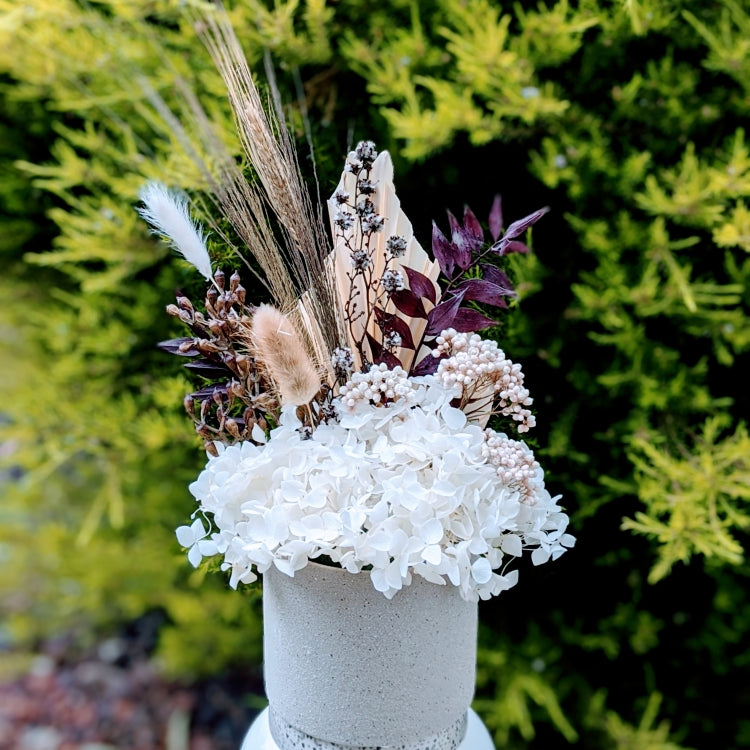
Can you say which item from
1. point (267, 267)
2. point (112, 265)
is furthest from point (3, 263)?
point (267, 267)

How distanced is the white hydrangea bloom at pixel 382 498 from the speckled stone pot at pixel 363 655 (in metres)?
0.04

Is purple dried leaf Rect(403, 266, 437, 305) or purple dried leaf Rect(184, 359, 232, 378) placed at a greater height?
purple dried leaf Rect(403, 266, 437, 305)

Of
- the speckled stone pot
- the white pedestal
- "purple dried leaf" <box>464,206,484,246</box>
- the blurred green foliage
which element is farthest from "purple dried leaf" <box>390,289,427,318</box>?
the white pedestal

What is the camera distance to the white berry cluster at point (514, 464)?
0.68 m

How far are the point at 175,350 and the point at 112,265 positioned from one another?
2.87 feet

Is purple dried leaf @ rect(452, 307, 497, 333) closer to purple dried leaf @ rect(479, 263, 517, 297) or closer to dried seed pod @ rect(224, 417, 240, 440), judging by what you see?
purple dried leaf @ rect(479, 263, 517, 297)

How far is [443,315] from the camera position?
0.75 metres

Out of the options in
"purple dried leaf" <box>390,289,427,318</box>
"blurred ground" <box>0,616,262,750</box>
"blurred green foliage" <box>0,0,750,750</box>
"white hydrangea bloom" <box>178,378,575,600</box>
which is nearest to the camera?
"white hydrangea bloom" <box>178,378,575,600</box>

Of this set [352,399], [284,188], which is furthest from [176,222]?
[352,399]

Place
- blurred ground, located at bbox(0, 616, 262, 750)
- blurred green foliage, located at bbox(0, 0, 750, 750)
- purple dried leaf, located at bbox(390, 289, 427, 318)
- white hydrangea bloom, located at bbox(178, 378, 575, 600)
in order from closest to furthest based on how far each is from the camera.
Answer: white hydrangea bloom, located at bbox(178, 378, 575, 600), purple dried leaf, located at bbox(390, 289, 427, 318), blurred green foliage, located at bbox(0, 0, 750, 750), blurred ground, located at bbox(0, 616, 262, 750)

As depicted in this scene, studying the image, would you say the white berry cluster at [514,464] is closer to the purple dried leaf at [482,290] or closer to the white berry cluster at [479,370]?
the white berry cluster at [479,370]

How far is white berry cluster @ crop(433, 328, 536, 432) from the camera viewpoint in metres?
0.69

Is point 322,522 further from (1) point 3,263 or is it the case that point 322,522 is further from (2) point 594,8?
(1) point 3,263

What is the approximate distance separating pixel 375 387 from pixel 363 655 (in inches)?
10.1
